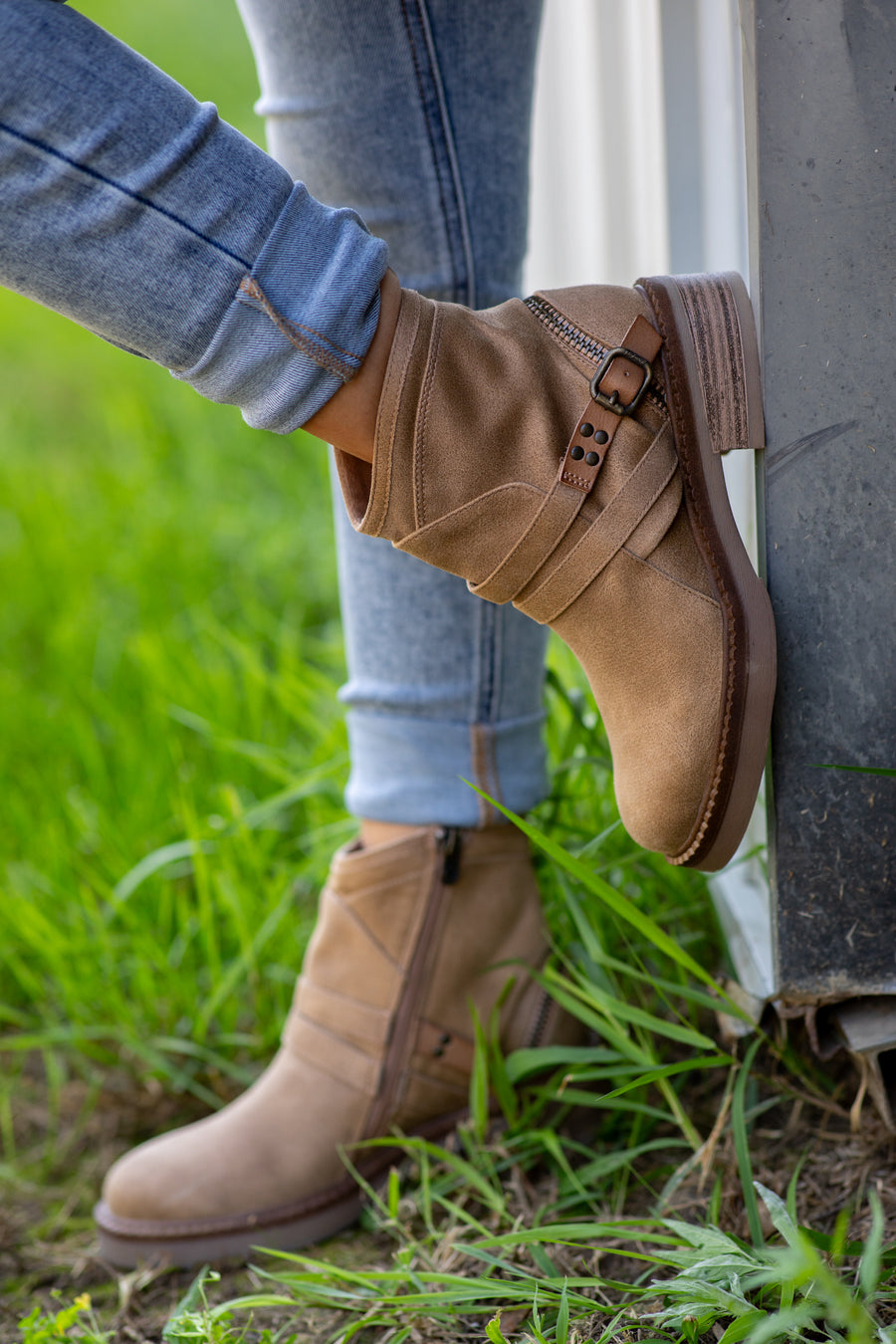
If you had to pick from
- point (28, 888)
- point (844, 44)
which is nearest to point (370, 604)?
point (844, 44)

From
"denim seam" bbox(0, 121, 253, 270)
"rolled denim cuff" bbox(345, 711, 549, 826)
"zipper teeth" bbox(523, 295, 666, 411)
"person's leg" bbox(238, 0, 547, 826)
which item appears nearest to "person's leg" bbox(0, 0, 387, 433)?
"denim seam" bbox(0, 121, 253, 270)

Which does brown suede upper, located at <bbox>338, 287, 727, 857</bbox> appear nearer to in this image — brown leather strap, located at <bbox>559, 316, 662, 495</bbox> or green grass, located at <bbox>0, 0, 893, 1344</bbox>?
brown leather strap, located at <bbox>559, 316, 662, 495</bbox>

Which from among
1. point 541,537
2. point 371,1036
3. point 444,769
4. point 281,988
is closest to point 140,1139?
point 281,988

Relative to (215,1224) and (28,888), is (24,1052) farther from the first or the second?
(215,1224)

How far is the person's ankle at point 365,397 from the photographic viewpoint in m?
0.77

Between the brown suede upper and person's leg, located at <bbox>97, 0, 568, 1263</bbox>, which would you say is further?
person's leg, located at <bbox>97, 0, 568, 1263</bbox>

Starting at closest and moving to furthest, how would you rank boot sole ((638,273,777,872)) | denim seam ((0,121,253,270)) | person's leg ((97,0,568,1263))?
denim seam ((0,121,253,270))
boot sole ((638,273,777,872))
person's leg ((97,0,568,1263))

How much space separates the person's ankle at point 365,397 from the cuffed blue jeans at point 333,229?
0.03 feet

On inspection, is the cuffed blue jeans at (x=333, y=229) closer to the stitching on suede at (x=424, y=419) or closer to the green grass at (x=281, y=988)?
the stitching on suede at (x=424, y=419)

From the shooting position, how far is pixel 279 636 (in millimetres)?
1964

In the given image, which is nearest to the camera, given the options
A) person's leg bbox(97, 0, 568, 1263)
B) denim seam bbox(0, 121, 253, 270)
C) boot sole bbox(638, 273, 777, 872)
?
denim seam bbox(0, 121, 253, 270)

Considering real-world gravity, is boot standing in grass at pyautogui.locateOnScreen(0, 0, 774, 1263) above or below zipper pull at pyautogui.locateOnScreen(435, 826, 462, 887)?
above

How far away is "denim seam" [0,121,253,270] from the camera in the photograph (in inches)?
27.0

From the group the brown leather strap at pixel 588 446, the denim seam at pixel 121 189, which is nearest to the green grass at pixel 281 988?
the brown leather strap at pixel 588 446
